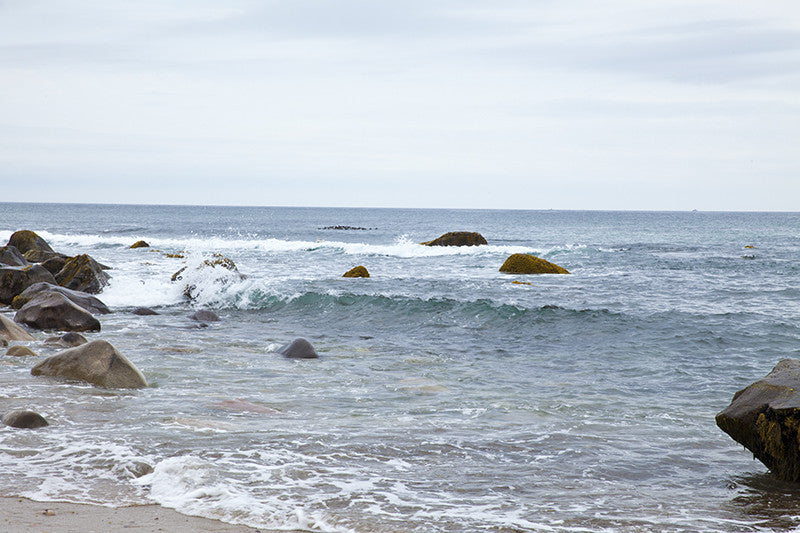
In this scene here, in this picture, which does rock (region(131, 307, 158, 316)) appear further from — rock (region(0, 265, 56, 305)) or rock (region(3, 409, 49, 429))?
rock (region(3, 409, 49, 429))

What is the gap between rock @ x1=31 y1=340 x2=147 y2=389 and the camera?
27.0 ft

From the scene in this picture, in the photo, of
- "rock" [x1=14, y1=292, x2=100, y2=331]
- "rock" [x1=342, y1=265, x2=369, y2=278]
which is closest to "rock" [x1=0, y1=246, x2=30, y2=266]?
"rock" [x1=14, y1=292, x2=100, y2=331]

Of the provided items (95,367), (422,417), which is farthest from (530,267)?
(95,367)

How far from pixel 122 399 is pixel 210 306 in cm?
978

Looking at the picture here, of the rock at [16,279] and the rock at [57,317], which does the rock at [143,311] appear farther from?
the rock at [16,279]

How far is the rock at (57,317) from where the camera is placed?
41.2 feet

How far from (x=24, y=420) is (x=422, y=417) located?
3842mm

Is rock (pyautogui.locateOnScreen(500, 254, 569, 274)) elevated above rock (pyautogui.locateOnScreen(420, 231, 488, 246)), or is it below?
below

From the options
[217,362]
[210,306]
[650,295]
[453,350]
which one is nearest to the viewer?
[217,362]

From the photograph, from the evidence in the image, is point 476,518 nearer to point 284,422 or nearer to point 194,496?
point 194,496

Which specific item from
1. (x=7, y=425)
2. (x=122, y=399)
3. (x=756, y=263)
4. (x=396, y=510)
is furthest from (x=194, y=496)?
(x=756, y=263)

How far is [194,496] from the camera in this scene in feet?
16.0

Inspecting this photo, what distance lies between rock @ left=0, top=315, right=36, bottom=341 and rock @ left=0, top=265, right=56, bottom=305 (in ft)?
17.8

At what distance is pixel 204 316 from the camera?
49.1 ft
